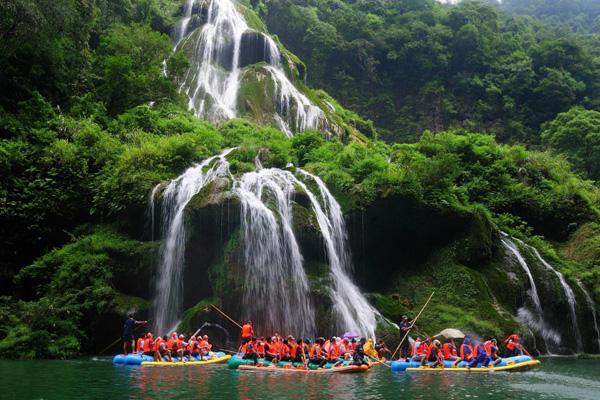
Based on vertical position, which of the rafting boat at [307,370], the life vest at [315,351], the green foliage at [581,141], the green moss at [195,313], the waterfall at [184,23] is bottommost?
the rafting boat at [307,370]

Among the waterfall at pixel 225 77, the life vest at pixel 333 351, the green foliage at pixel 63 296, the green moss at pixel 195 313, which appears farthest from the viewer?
the waterfall at pixel 225 77

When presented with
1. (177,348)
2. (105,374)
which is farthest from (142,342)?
(105,374)

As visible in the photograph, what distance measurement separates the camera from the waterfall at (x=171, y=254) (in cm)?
1811

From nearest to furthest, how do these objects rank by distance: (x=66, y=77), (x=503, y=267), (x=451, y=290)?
(x=451, y=290), (x=503, y=267), (x=66, y=77)

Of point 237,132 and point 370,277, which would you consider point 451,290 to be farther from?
point 237,132

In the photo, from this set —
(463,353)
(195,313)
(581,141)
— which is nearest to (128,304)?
(195,313)

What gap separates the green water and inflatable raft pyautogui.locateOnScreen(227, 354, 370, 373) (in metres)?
0.39

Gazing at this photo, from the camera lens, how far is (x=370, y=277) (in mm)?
22156

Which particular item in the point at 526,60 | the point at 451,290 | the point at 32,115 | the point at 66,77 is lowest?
the point at 451,290

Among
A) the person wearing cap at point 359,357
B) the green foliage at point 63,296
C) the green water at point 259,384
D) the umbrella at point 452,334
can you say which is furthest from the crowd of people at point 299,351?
the green foliage at point 63,296

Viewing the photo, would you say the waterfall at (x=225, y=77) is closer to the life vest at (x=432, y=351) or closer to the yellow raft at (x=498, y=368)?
the life vest at (x=432, y=351)

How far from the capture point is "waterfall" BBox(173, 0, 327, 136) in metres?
34.1

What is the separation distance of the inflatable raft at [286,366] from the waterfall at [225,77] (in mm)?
20054

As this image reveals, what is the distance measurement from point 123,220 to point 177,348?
6.06 metres
